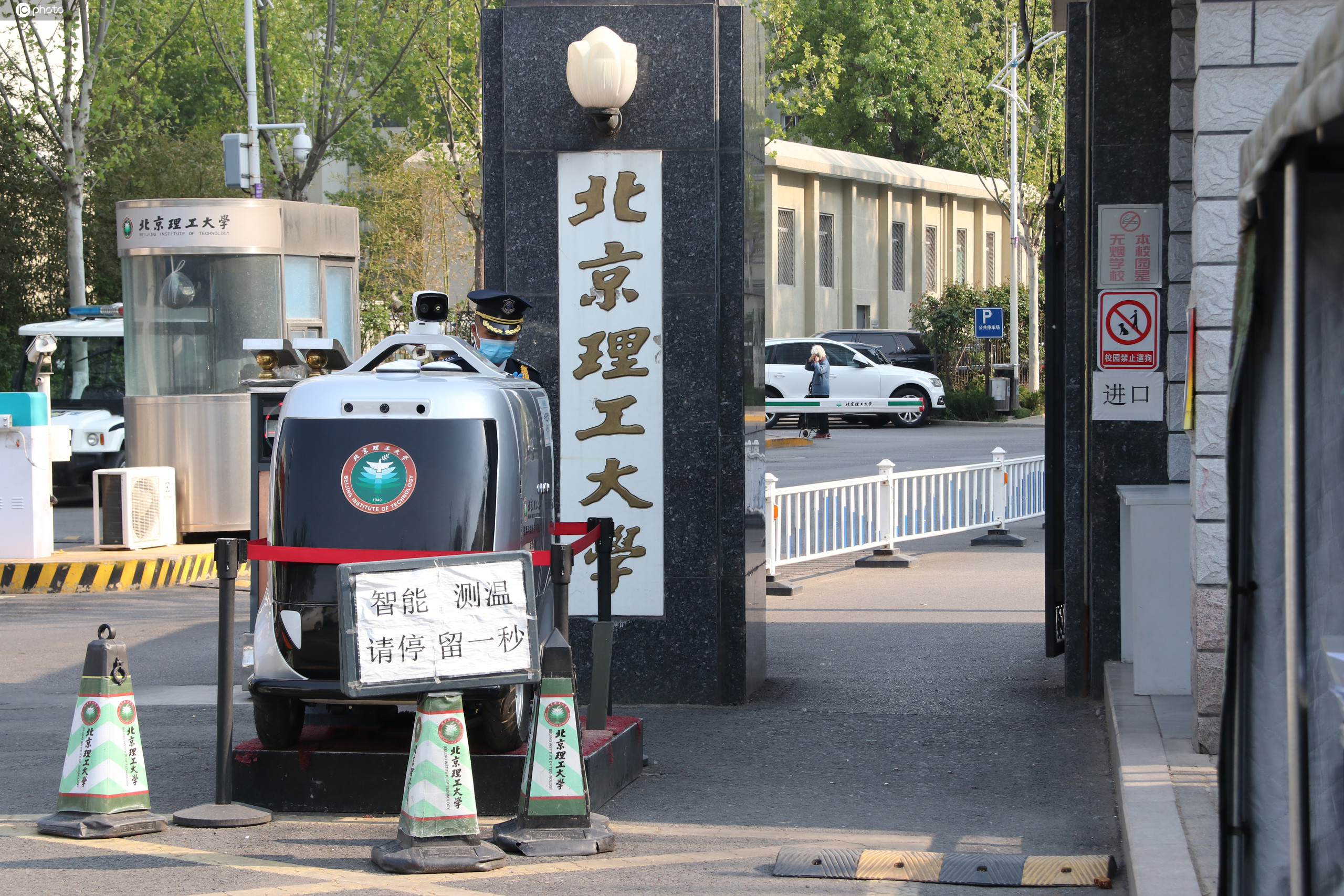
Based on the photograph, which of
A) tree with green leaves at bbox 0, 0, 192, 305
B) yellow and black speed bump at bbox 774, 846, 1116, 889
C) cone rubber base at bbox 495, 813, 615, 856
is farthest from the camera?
tree with green leaves at bbox 0, 0, 192, 305

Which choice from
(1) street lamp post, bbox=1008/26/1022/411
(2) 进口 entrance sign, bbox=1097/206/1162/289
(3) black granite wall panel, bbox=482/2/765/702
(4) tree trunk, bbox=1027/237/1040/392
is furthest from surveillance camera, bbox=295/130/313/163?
(2) 进口 entrance sign, bbox=1097/206/1162/289

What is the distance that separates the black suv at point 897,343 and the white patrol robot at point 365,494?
29400mm

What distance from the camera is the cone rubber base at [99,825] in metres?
5.64

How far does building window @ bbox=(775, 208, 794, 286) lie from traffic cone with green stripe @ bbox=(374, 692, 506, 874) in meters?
35.4

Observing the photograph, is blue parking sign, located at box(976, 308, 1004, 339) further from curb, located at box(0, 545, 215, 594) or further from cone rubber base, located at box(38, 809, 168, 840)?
cone rubber base, located at box(38, 809, 168, 840)

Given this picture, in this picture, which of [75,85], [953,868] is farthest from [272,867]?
[75,85]

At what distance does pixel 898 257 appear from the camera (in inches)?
1815

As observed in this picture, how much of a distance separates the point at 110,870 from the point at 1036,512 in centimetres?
1317

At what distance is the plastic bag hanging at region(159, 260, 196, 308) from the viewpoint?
14.6 meters

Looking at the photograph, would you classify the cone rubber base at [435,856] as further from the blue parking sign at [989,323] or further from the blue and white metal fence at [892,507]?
the blue parking sign at [989,323]

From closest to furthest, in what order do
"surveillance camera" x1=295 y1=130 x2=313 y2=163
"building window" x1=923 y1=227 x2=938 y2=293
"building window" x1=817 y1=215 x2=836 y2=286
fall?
"surveillance camera" x1=295 y1=130 x2=313 y2=163
"building window" x1=817 y1=215 x2=836 y2=286
"building window" x1=923 y1=227 x2=938 y2=293

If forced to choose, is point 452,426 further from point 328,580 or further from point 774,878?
point 774,878

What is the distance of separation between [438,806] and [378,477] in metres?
1.31

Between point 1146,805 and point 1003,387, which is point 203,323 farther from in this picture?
point 1003,387
